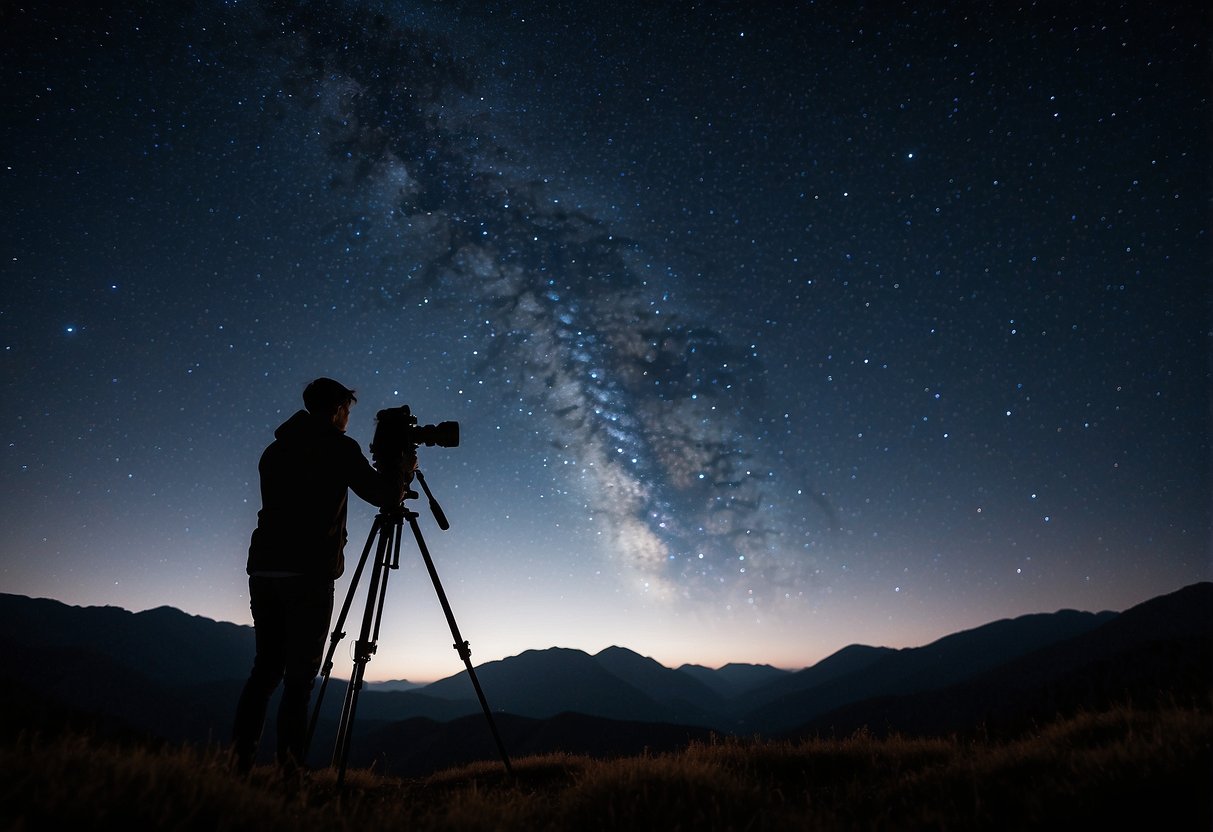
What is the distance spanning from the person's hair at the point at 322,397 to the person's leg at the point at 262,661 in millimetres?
1161

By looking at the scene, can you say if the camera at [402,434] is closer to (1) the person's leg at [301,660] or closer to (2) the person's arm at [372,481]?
(2) the person's arm at [372,481]

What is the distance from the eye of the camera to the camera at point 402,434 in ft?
13.9

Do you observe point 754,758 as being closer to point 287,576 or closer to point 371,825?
point 371,825

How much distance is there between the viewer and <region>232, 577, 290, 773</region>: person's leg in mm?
3420

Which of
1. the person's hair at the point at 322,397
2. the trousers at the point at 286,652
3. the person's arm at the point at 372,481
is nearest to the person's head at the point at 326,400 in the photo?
the person's hair at the point at 322,397

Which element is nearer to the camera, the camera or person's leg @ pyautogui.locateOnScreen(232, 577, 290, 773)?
person's leg @ pyautogui.locateOnScreen(232, 577, 290, 773)

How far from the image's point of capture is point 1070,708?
5.28m

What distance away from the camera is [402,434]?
4297 mm

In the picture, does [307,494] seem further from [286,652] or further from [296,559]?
[286,652]

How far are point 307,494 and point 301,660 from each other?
1.04 m

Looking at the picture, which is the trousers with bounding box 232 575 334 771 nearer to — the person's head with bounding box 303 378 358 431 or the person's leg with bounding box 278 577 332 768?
the person's leg with bounding box 278 577 332 768

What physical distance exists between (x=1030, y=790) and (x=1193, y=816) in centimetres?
63

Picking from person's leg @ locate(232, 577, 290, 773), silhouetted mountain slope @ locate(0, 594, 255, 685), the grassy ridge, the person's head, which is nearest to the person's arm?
the person's head

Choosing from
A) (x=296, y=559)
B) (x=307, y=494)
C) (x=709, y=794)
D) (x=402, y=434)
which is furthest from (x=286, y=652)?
(x=709, y=794)
